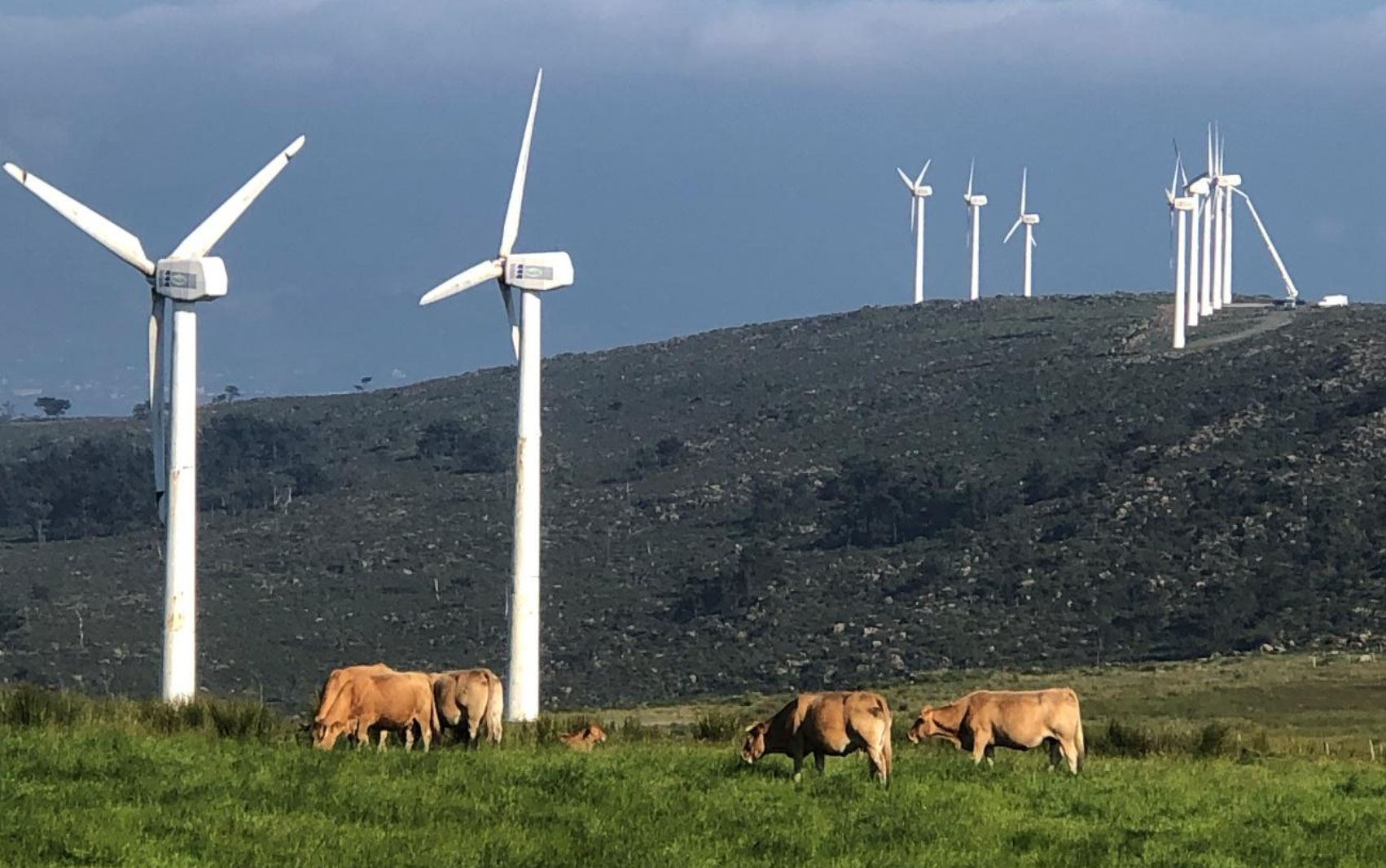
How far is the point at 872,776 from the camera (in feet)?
71.3

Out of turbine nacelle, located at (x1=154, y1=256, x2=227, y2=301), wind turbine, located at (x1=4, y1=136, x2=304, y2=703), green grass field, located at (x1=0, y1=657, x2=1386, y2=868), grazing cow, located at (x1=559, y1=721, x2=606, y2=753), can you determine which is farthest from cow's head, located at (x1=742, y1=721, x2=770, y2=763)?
turbine nacelle, located at (x1=154, y1=256, x2=227, y2=301)

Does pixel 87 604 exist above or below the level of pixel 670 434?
below

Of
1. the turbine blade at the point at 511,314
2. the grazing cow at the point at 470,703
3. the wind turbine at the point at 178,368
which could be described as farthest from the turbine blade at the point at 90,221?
the grazing cow at the point at 470,703

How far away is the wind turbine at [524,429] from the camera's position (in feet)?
115

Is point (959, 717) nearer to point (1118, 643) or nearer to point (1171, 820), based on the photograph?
point (1171, 820)

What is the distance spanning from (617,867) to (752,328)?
444ft

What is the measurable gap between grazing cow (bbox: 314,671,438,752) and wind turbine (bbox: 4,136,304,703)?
4.35 meters

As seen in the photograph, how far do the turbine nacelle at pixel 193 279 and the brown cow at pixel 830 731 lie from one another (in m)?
13.7

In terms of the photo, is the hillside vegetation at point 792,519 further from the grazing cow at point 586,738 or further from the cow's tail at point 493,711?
the cow's tail at point 493,711

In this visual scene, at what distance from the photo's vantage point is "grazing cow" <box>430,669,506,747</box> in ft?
81.9

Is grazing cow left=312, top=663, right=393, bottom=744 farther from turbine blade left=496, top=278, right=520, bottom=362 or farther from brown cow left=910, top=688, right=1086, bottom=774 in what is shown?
turbine blade left=496, top=278, right=520, bottom=362

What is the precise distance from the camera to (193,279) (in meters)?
33.4

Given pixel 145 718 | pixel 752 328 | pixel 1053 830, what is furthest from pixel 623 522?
pixel 1053 830

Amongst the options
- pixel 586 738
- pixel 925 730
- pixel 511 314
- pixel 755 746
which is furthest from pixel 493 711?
pixel 511 314
